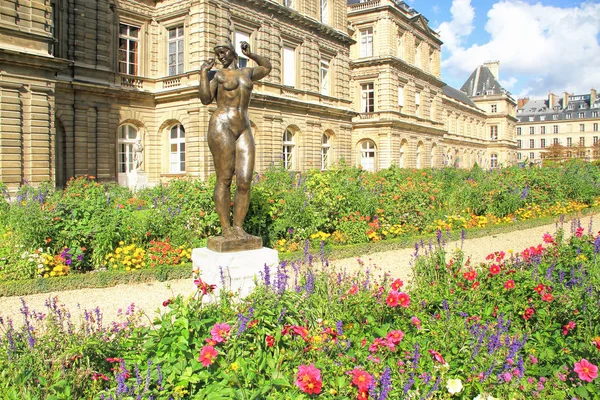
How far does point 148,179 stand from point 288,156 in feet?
21.2

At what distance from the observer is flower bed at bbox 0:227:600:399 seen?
101 inches

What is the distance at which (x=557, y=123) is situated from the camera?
75.1 m

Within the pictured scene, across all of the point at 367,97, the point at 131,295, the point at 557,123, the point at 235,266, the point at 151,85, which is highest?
the point at 557,123

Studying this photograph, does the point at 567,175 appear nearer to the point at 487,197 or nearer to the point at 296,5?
the point at 487,197

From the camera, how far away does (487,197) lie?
11336mm

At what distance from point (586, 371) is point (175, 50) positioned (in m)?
18.9

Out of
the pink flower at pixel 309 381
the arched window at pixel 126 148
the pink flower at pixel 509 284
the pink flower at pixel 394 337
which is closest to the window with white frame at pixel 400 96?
the arched window at pixel 126 148

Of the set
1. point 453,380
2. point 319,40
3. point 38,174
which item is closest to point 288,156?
point 319,40

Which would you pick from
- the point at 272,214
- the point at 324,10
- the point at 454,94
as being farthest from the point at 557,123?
the point at 272,214

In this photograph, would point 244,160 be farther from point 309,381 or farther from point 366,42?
point 366,42

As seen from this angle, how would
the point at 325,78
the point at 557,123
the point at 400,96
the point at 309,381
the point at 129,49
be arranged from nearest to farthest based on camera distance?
the point at 309,381 → the point at 129,49 → the point at 325,78 → the point at 400,96 → the point at 557,123

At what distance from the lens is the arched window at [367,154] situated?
3148 cm

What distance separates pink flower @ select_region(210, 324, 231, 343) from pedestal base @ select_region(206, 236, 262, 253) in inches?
83.1

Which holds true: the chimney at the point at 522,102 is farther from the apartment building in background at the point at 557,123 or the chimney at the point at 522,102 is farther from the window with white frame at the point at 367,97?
the window with white frame at the point at 367,97
